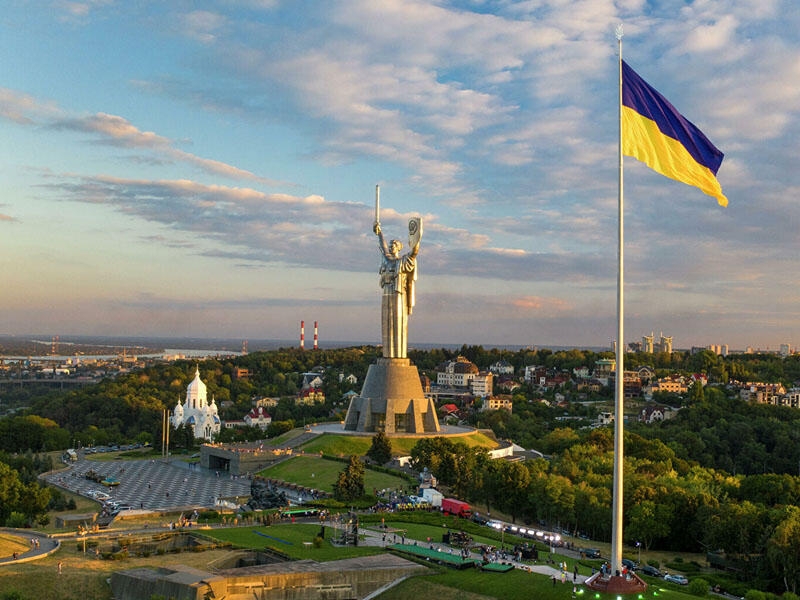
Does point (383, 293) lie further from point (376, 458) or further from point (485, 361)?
point (485, 361)

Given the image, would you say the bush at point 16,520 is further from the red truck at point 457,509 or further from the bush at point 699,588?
the bush at point 699,588

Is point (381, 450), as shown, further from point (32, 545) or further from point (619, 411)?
point (619, 411)

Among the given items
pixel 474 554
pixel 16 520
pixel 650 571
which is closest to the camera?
pixel 474 554

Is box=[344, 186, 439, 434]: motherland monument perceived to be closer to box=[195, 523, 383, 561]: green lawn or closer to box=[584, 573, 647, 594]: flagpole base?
box=[195, 523, 383, 561]: green lawn

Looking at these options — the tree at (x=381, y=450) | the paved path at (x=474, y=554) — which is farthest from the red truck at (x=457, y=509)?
the tree at (x=381, y=450)

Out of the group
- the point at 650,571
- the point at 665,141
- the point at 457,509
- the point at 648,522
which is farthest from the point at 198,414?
the point at 665,141

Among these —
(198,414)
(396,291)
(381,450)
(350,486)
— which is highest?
(396,291)

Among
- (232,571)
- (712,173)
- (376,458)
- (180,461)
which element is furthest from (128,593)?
(180,461)
